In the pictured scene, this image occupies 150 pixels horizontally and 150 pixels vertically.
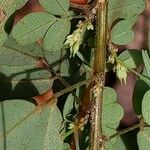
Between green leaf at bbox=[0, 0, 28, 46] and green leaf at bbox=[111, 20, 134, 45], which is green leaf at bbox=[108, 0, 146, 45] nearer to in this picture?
green leaf at bbox=[111, 20, 134, 45]

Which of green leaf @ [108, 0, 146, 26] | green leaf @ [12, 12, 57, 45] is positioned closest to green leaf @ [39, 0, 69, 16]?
green leaf @ [12, 12, 57, 45]

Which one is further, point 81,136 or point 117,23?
point 81,136

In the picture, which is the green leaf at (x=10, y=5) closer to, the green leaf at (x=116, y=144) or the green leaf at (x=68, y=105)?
the green leaf at (x=68, y=105)

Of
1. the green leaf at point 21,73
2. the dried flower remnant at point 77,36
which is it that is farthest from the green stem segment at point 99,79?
the green leaf at point 21,73

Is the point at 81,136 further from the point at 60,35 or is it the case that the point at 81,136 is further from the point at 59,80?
the point at 60,35

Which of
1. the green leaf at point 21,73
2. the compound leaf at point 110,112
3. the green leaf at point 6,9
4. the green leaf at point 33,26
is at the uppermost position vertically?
the green leaf at point 6,9

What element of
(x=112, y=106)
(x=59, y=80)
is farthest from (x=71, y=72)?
(x=112, y=106)
